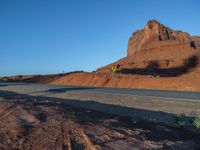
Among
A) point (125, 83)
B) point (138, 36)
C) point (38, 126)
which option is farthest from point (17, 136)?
point (138, 36)

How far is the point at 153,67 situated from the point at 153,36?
27.0 m

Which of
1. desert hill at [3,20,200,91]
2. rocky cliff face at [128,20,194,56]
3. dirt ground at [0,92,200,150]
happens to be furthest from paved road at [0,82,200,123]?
rocky cliff face at [128,20,194,56]

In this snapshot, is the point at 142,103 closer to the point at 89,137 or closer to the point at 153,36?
the point at 89,137

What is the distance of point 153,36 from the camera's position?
115375 mm

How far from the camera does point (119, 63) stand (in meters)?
104

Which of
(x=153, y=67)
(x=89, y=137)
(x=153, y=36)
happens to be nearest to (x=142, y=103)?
(x=89, y=137)

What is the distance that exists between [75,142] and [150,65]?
3404 inches

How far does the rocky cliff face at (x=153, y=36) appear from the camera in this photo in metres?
112

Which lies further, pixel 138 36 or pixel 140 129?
pixel 138 36

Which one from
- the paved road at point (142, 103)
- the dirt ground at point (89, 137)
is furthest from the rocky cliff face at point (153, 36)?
the dirt ground at point (89, 137)

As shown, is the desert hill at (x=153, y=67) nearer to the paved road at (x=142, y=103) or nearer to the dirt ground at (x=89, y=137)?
the paved road at (x=142, y=103)

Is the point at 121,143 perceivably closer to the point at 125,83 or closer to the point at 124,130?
the point at 124,130

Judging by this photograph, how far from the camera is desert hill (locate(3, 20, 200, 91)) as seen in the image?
4904 cm

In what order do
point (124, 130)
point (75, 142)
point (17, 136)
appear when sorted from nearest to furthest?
point (75, 142)
point (17, 136)
point (124, 130)
